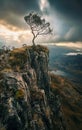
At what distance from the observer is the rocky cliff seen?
104125mm

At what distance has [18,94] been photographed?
109375 mm

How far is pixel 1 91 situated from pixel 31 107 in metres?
27.5

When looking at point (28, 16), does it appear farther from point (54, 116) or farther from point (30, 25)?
point (54, 116)

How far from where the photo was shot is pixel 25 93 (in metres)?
118

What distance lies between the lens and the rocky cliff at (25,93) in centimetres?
10412

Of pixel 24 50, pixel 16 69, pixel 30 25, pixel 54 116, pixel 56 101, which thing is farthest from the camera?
pixel 56 101

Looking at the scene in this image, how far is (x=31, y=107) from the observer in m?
128

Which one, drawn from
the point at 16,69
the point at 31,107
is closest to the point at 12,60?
the point at 16,69

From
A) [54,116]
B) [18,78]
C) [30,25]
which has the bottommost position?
[54,116]

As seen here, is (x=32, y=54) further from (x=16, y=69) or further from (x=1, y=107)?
(x=1, y=107)

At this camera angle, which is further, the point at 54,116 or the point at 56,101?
the point at 56,101

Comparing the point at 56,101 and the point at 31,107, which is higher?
the point at 31,107

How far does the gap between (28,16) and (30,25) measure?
30.7 feet

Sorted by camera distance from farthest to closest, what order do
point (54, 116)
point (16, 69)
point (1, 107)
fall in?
point (54, 116), point (16, 69), point (1, 107)
